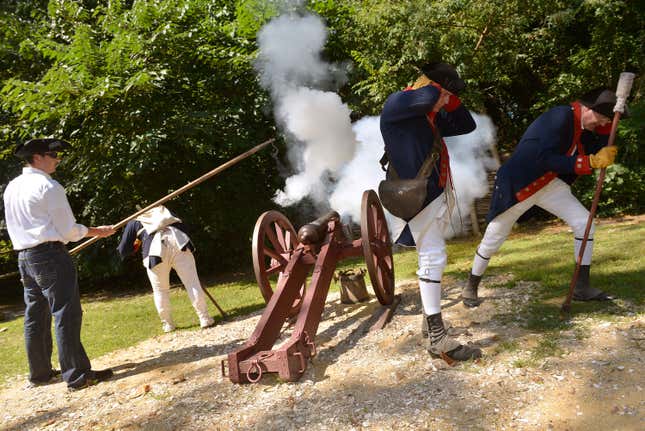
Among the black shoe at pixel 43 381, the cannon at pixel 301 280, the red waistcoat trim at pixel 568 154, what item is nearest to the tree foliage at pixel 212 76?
the cannon at pixel 301 280

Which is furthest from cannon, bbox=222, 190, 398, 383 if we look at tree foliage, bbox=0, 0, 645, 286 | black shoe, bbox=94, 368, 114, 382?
tree foliage, bbox=0, 0, 645, 286

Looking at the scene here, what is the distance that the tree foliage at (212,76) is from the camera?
7.20 m

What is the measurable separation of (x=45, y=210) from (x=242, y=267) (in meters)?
6.38

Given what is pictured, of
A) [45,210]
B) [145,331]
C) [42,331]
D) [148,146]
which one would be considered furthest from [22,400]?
[148,146]

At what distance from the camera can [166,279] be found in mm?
5219

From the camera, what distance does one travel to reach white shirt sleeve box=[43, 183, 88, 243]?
3510 millimetres

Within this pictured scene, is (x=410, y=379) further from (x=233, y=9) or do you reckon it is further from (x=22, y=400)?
(x=233, y=9)

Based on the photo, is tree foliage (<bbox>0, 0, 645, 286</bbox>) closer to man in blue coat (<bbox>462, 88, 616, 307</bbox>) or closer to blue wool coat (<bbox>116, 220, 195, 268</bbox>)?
blue wool coat (<bbox>116, 220, 195, 268</bbox>)

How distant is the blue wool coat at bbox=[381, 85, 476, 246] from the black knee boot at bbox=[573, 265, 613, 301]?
1480 millimetres

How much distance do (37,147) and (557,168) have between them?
373cm

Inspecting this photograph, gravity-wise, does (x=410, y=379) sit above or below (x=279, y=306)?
below

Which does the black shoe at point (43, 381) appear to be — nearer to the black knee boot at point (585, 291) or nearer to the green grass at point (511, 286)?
the green grass at point (511, 286)

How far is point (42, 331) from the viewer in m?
3.84

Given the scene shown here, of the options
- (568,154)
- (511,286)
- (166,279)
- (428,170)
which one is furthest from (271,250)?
(568,154)
